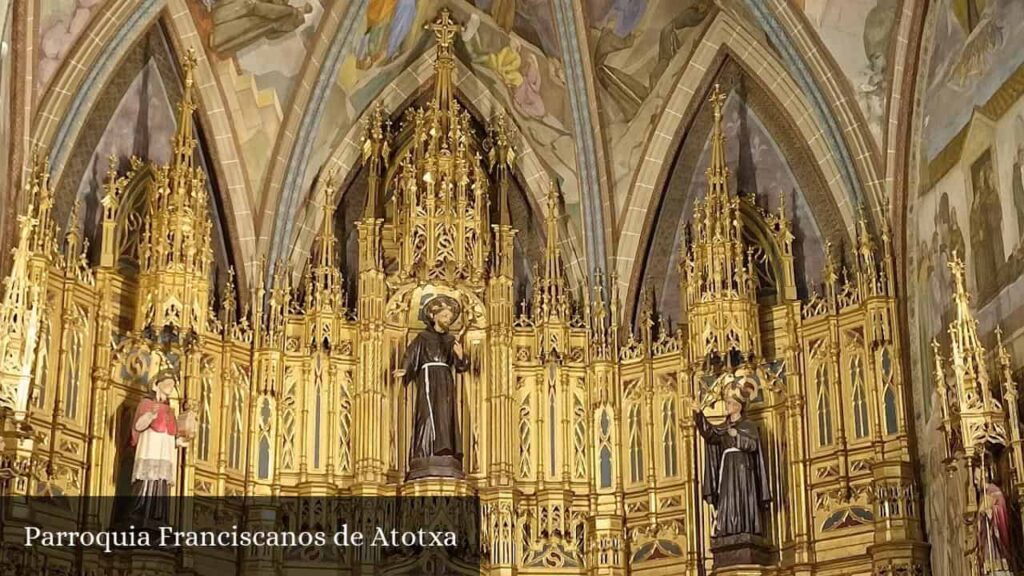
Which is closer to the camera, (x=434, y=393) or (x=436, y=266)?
(x=434, y=393)

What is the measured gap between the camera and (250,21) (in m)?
25.7

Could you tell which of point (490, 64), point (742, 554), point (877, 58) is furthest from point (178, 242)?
point (877, 58)

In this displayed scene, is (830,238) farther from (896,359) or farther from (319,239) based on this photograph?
(319,239)

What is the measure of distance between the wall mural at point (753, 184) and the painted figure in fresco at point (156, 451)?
306 inches

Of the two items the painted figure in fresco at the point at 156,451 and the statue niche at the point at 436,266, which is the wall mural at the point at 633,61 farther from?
the painted figure in fresco at the point at 156,451

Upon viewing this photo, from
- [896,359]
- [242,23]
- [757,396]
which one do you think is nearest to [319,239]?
[242,23]

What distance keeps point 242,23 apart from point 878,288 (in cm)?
1036

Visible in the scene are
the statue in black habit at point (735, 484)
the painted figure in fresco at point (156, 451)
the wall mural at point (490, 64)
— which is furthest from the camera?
the wall mural at point (490, 64)

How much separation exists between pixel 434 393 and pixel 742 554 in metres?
5.14

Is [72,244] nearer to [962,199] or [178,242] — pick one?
[178,242]

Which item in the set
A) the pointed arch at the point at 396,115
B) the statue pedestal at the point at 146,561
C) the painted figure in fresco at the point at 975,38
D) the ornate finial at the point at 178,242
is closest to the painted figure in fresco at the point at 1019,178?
the painted figure in fresco at the point at 975,38

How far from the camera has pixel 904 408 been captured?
76.1ft

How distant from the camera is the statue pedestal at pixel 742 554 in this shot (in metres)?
23.3

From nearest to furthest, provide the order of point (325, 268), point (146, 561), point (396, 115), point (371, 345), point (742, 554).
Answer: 1. point (146, 561)
2. point (742, 554)
3. point (371, 345)
4. point (325, 268)
5. point (396, 115)
